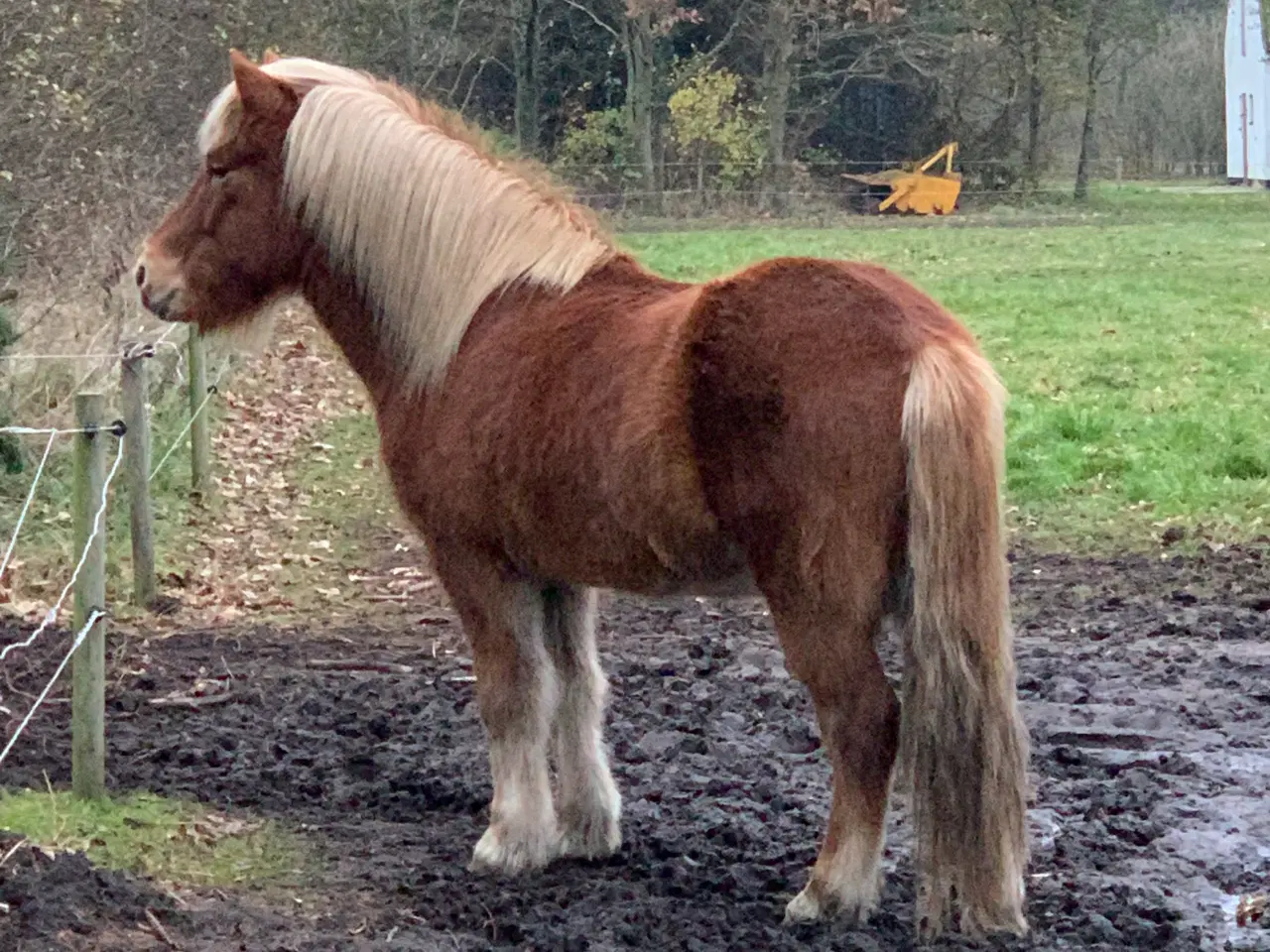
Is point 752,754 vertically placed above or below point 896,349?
below

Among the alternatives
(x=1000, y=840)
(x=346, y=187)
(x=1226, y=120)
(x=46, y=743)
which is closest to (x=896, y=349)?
(x=1000, y=840)

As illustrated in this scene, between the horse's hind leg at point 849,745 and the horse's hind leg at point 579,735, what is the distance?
0.85 m

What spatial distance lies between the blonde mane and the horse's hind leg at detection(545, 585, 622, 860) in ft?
2.63

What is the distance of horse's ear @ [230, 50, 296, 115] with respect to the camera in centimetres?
439

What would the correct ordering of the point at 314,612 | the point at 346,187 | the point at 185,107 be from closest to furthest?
1. the point at 346,187
2. the point at 314,612
3. the point at 185,107

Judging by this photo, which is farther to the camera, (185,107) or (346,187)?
(185,107)

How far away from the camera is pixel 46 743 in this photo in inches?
202

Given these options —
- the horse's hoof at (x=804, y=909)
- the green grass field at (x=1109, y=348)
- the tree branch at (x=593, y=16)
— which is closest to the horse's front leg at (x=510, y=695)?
the horse's hoof at (x=804, y=909)

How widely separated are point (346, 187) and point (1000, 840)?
8.21ft

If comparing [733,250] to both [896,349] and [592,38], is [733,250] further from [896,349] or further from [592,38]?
[896,349]

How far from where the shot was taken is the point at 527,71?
31656mm

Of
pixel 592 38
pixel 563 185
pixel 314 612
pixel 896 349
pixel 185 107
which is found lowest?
pixel 314 612

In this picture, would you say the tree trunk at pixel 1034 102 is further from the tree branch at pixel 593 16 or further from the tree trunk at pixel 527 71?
the tree trunk at pixel 527 71

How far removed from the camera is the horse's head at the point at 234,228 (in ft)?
14.6
